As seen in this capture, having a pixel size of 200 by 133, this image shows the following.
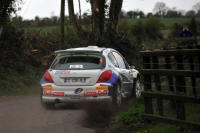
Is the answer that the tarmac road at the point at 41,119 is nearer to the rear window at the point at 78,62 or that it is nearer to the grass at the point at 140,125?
the grass at the point at 140,125

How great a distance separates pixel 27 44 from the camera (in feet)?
75.5

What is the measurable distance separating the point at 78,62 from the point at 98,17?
14.7 meters

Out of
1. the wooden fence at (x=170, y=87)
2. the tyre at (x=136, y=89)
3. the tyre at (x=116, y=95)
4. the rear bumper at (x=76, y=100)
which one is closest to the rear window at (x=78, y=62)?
the tyre at (x=116, y=95)

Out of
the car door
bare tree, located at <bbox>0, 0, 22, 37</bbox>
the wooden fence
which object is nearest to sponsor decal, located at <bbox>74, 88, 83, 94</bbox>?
the car door

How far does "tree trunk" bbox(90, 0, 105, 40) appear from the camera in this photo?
26.0m

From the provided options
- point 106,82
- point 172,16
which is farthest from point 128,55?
point 172,16

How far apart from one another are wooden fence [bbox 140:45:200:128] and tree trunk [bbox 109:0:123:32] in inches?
746

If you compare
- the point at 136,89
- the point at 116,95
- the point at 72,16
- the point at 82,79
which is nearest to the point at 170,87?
the point at 116,95

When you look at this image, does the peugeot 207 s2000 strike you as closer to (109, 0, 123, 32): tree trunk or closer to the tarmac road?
the tarmac road

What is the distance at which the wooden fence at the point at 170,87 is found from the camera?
7941mm

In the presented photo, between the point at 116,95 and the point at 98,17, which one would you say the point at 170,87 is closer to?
the point at 116,95

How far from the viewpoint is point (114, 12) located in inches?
1147

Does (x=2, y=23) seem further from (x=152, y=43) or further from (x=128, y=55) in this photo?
(x=152, y=43)

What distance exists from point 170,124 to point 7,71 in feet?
41.7
